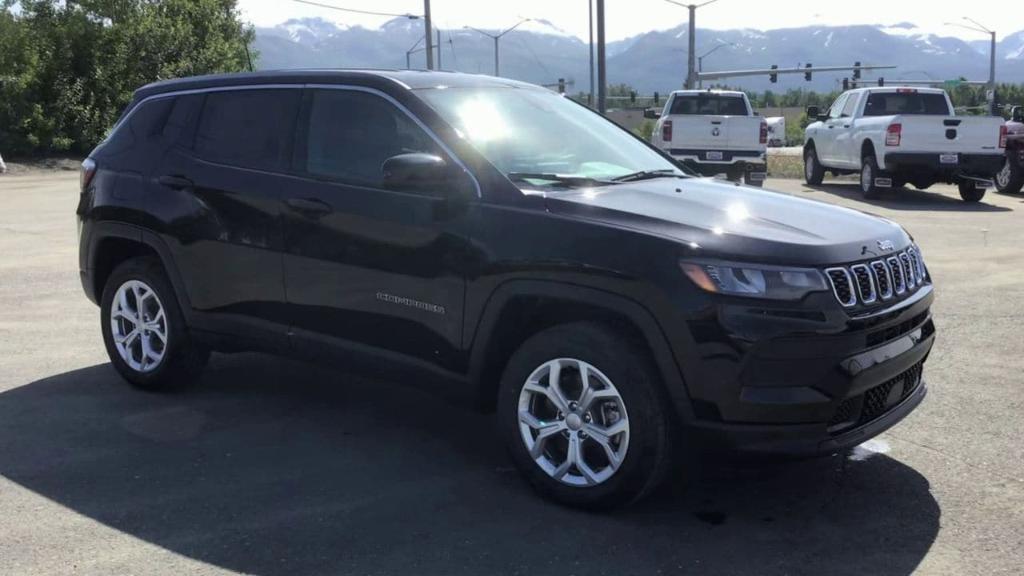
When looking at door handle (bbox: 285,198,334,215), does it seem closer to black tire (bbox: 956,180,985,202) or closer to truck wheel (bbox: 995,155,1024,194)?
black tire (bbox: 956,180,985,202)

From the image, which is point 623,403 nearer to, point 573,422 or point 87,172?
point 573,422

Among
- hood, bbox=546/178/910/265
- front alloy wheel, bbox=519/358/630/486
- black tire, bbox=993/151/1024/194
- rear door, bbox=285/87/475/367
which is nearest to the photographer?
hood, bbox=546/178/910/265

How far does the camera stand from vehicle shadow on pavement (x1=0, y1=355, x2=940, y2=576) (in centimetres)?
383

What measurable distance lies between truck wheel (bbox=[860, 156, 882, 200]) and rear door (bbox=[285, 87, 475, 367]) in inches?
575

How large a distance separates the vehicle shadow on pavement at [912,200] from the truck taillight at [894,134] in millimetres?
1031

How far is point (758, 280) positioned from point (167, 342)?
11.4ft

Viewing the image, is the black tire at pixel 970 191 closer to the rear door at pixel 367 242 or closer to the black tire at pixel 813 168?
the black tire at pixel 813 168

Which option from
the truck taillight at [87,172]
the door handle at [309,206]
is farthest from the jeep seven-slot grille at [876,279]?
the truck taillight at [87,172]

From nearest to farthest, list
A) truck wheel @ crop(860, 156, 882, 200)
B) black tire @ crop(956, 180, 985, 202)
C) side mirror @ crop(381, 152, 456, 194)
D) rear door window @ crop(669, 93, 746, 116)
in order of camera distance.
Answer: side mirror @ crop(381, 152, 456, 194) < black tire @ crop(956, 180, 985, 202) < truck wheel @ crop(860, 156, 882, 200) < rear door window @ crop(669, 93, 746, 116)

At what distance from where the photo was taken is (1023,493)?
4.41m

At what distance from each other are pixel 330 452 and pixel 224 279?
3.70 feet

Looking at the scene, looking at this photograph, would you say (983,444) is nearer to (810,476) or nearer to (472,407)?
(810,476)

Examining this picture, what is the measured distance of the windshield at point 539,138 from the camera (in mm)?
4672

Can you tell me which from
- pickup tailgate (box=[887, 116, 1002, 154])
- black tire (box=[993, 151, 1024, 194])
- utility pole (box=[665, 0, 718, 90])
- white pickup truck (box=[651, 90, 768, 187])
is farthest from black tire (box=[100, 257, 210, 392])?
utility pole (box=[665, 0, 718, 90])
